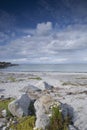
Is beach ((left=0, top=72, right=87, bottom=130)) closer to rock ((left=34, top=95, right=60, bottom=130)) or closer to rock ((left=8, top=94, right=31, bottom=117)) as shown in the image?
rock ((left=34, top=95, right=60, bottom=130))

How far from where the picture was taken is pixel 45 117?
938 cm

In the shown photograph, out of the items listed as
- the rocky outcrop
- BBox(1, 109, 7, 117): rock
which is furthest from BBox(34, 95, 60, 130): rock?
BBox(1, 109, 7, 117): rock

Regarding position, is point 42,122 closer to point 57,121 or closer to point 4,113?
point 57,121

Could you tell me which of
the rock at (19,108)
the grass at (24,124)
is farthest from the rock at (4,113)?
the grass at (24,124)

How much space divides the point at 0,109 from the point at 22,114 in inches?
94.0

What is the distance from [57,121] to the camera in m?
9.27

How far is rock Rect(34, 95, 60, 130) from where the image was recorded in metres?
9.05

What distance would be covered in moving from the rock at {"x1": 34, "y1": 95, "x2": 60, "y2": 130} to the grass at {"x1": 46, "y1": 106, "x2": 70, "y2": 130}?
9.1 inches

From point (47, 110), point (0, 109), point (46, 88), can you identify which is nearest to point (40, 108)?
point (47, 110)

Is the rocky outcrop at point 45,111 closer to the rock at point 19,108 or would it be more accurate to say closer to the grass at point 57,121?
the grass at point 57,121

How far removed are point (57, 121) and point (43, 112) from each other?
0.99 meters

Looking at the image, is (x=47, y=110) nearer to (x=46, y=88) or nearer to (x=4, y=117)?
(x=4, y=117)

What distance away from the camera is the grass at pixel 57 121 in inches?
358

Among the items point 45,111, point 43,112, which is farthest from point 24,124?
point 45,111
